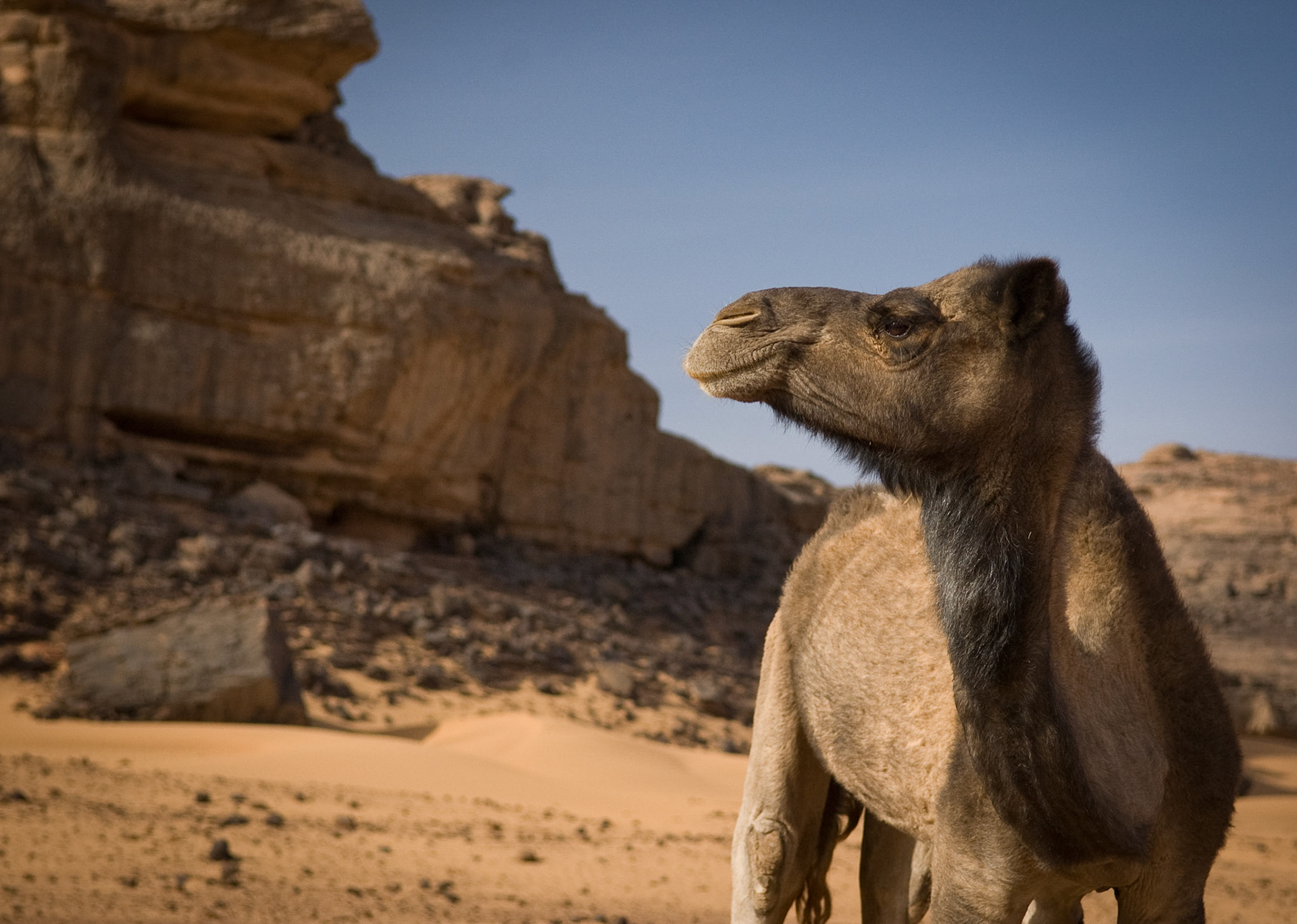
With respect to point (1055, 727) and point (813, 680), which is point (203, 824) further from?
point (1055, 727)

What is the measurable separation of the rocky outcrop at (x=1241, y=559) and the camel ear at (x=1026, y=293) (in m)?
Result: 15.8

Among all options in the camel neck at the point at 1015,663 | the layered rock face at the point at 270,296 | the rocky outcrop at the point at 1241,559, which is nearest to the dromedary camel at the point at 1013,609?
the camel neck at the point at 1015,663

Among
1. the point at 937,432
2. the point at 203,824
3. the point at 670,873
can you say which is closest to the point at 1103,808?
the point at 937,432

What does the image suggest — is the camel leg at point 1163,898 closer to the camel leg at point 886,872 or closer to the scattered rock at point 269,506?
the camel leg at point 886,872

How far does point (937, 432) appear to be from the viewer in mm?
2641

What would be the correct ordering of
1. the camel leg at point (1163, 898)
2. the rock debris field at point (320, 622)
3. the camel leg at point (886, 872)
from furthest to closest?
the rock debris field at point (320, 622), the camel leg at point (886, 872), the camel leg at point (1163, 898)

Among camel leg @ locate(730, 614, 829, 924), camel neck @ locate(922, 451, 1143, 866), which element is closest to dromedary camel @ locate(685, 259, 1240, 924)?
camel neck @ locate(922, 451, 1143, 866)

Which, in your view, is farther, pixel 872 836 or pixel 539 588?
pixel 539 588

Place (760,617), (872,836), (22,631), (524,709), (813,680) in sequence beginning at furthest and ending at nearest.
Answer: (760,617)
(524,709)
(22,631)
(872,836)
(813,680)

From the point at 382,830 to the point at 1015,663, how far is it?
5839mm

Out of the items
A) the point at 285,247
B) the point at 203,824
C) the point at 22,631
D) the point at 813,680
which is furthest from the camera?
the point at 285,247

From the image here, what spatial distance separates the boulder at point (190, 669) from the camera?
1069 centimetres

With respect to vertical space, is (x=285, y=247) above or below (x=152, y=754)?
above

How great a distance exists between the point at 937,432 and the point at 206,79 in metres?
21.4
